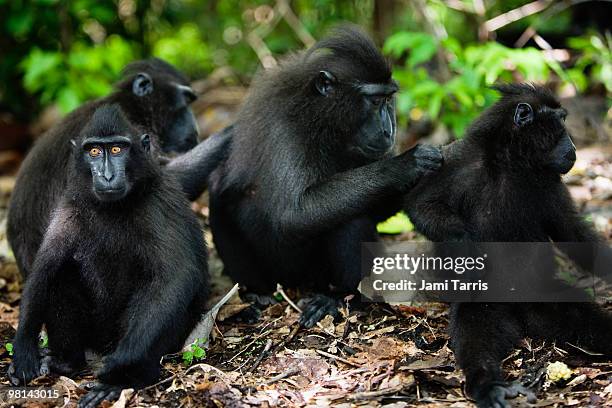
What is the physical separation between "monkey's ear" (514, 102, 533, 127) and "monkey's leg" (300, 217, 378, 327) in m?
1.44

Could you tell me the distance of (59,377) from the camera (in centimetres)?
563

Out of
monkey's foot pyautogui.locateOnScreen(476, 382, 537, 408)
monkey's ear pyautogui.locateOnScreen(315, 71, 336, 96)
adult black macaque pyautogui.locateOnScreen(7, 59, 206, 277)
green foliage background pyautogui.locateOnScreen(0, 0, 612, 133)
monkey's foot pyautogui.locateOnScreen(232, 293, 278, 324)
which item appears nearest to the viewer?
monkey's foot pyautogui.locateOnScreen(476, 382, 537, 408)

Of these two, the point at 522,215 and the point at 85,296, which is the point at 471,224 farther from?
the point at 85,296

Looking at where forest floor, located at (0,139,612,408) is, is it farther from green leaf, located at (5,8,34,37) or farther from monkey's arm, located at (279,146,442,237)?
green leaf, located at (5,8,34,37)

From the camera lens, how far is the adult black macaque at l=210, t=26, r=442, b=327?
19.9 feet

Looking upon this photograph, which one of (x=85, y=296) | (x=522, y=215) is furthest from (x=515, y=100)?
(x=85, y=296)

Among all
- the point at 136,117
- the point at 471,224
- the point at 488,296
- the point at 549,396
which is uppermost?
the point at 136,117

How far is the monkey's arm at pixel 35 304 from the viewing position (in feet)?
18.2

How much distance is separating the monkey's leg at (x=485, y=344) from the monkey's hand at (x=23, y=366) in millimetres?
2901

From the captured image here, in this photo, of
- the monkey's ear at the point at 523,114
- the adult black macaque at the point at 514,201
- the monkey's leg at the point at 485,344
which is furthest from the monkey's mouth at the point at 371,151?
the monkey's leg at the point at 485,344

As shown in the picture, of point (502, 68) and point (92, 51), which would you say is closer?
point (502, 68)

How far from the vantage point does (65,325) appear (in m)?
5.71

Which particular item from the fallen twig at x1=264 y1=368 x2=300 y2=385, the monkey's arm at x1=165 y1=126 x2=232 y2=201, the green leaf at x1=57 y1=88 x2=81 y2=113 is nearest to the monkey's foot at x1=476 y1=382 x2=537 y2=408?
the fallen twig at x1=264 y1=368 x2=300 y2=385

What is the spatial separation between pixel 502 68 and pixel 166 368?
4578 millimetres
